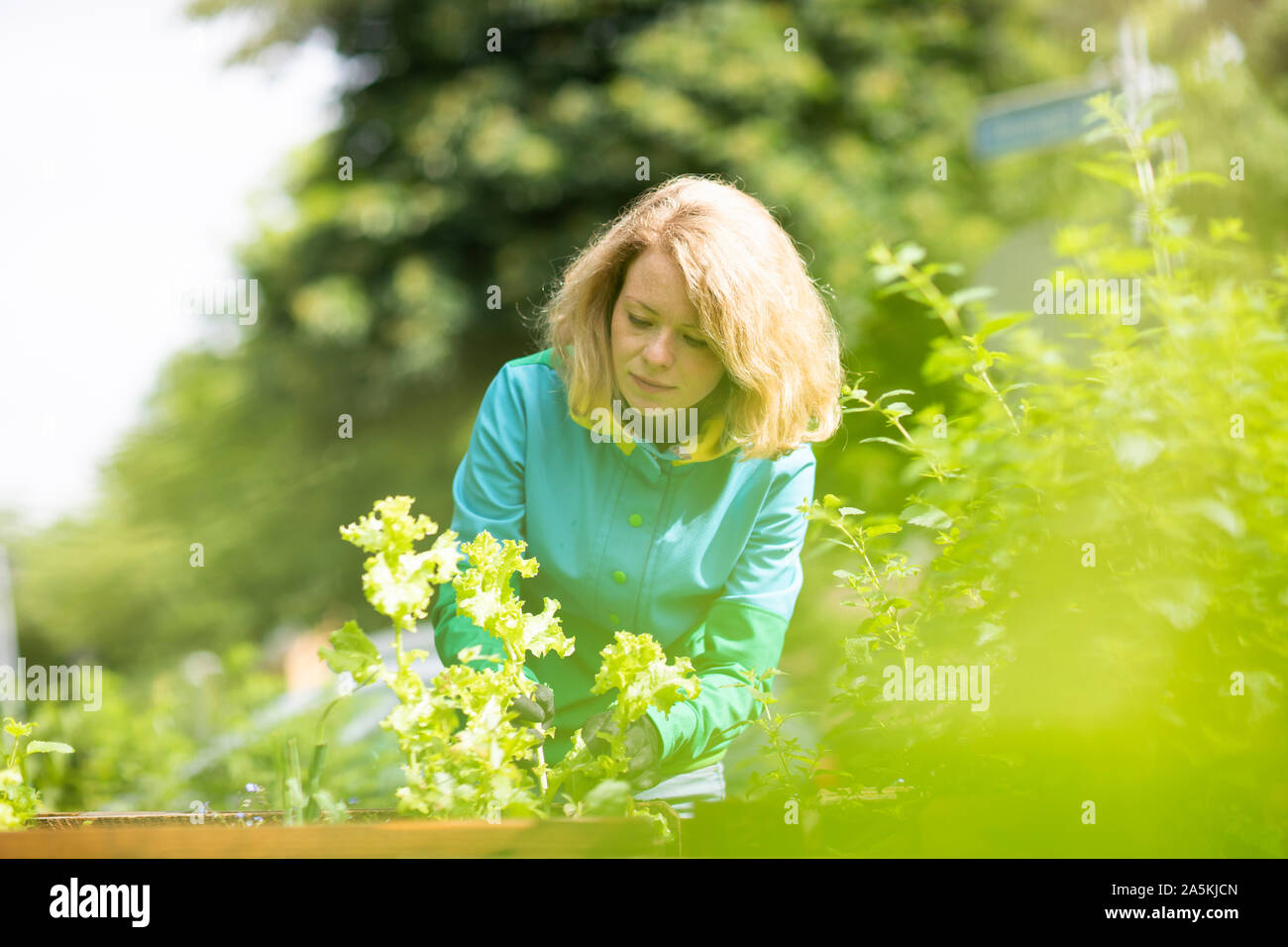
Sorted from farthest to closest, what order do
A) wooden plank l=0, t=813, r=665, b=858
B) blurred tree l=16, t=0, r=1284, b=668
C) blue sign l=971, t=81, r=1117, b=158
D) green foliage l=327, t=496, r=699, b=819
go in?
blurred tree l=16, t=0, r=1284, b=668 → blue sign l=971, t=81, r=1117, b=158 → green foliage l=327, t=496, r=699, b=819 → wooden plank l=0, t=813, r=665, b=858

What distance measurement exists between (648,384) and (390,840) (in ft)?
2.83

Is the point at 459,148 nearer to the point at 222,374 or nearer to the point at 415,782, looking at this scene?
the point at 415,782

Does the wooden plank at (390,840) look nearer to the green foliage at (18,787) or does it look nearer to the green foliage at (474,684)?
the green foliage at (474,684)

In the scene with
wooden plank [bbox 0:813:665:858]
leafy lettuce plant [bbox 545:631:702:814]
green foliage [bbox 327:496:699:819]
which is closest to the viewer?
wooden plank [bbox 0:813:665:858]

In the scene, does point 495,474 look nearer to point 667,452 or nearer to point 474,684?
point 667,452

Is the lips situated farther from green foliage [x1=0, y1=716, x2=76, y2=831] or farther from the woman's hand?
green foliage [x1=0, y1=716, x2=76, y2=831]

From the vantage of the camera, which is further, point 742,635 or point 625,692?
point 742,635

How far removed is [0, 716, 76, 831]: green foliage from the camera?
1613 millimetres

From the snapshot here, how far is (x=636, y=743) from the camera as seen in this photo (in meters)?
1.60

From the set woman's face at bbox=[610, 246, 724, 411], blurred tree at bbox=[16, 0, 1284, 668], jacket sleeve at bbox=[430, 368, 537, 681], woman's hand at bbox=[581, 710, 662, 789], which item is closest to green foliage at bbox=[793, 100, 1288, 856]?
woman's hand at bbox=[581, 710, 662, 789]

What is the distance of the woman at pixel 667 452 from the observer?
1857 millimetres

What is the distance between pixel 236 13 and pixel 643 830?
7.73m

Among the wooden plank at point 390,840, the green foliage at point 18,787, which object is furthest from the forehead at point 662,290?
the green foliage at point 18,787

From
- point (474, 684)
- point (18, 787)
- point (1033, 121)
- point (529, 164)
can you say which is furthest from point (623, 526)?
point (529, 164)
